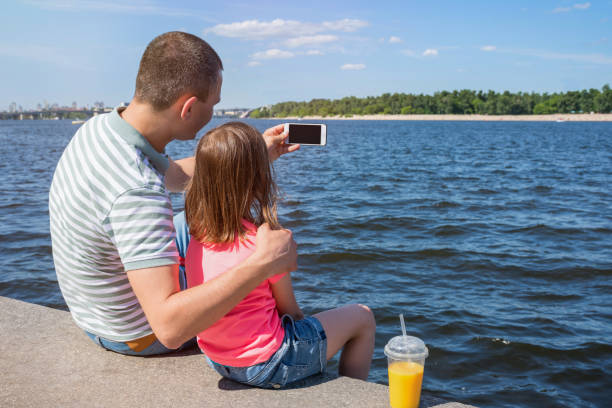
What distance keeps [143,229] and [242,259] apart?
0.47 metres

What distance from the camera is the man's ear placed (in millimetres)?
2225

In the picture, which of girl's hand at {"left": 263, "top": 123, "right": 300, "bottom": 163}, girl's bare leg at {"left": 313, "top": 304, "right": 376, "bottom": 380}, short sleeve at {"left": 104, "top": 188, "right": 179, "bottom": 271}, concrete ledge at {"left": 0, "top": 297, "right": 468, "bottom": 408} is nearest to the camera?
short sleeve at {"left": 104, "top": 188, "right": 179, "bottom": 271}

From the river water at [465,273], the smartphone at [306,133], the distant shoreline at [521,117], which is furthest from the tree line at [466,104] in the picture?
the smartphone at [306,133]

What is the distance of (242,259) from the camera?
2311 millimetres

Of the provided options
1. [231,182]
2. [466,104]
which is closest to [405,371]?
[231,182]

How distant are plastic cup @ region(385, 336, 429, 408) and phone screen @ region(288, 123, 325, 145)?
1397 millimetres

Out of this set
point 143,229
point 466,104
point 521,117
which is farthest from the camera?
point 466,104

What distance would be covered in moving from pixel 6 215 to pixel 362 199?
8004 millimetres

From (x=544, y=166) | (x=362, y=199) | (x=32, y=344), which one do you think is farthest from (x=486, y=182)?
(x=32, y=344)

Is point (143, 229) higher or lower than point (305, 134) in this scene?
lower

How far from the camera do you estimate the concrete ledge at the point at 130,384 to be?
95.5 inches

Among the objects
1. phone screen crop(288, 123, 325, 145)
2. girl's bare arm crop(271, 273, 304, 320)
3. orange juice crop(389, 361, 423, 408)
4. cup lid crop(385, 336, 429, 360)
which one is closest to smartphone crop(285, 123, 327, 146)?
phone screen crop(288, 123, 325, 145)

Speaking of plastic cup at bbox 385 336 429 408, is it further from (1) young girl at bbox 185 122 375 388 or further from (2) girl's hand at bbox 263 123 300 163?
(2) girl's hand at bbox 263 123 300 163

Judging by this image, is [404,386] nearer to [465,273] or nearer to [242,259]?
[242,259]
